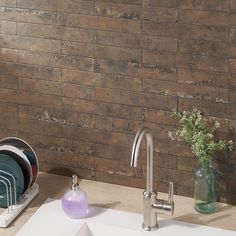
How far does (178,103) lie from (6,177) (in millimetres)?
642

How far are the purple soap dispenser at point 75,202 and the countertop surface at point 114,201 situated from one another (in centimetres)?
11

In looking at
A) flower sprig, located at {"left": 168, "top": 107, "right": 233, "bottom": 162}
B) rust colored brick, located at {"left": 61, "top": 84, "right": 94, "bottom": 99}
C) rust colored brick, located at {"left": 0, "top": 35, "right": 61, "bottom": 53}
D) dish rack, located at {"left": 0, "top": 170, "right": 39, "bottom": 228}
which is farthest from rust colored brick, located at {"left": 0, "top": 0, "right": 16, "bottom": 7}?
flower sprig, located at {"left": 168, "top": 107, "right": 233, "bottom": 162}

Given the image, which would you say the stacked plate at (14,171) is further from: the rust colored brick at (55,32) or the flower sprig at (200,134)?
the flower sprig at (200,134)

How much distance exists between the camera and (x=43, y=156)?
246cm

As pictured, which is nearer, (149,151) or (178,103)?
(149,151)

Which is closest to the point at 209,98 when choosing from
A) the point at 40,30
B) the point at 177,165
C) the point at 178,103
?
the point at 178,103

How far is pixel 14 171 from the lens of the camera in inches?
87.0

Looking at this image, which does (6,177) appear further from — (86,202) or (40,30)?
(40,30)

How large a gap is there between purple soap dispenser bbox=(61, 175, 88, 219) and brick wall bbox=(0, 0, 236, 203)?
10.0 inches

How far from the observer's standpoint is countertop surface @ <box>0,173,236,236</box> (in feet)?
7.06

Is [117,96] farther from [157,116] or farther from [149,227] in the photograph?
[149,227]

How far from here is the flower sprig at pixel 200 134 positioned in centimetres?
211

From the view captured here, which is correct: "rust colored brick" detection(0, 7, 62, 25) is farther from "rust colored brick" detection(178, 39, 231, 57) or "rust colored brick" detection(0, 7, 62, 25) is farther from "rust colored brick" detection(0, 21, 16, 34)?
"rust colored brick" detection(178, 39, 231, 57)

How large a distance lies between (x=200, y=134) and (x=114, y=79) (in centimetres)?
37
